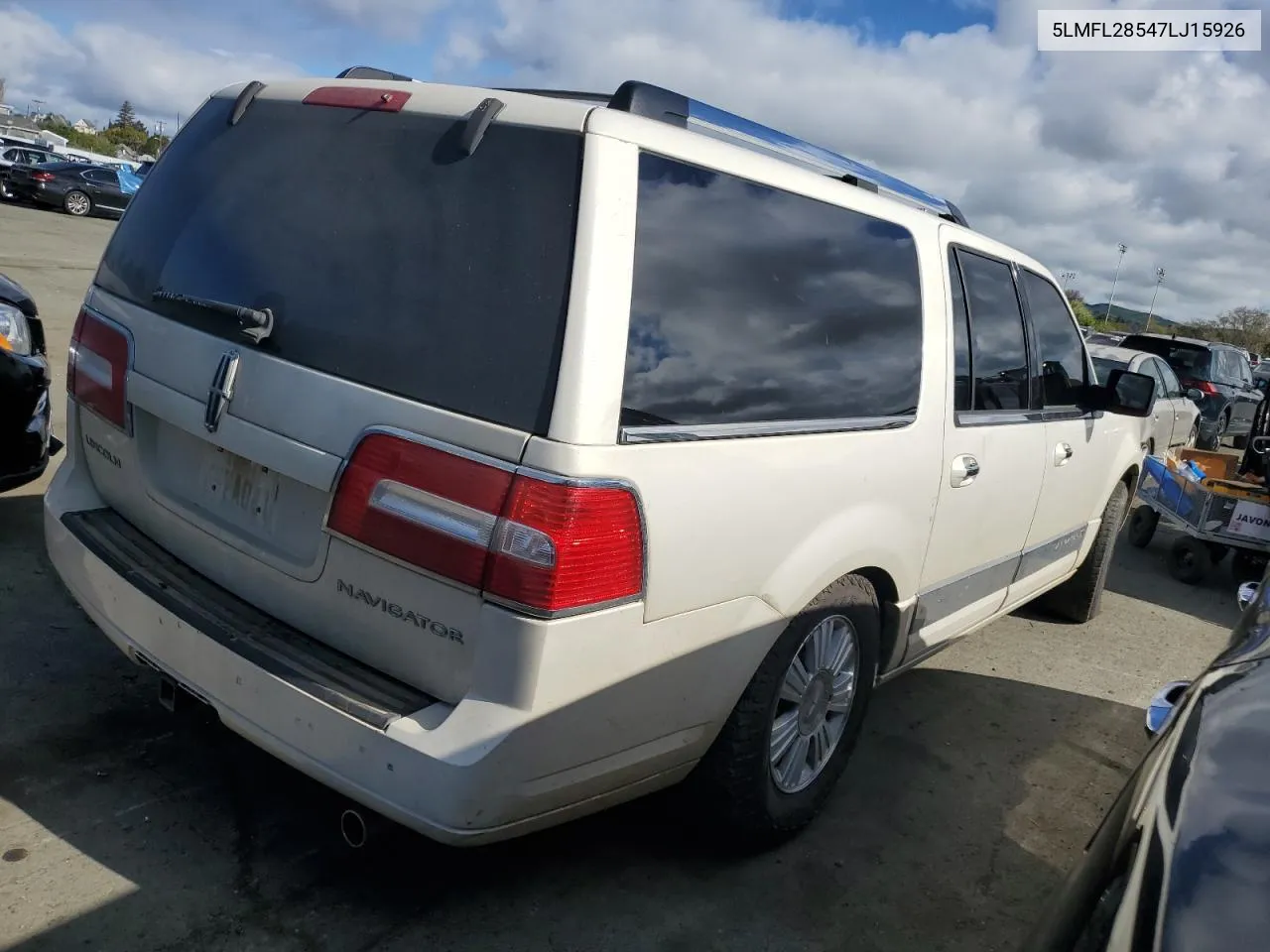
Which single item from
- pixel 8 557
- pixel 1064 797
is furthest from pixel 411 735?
pixel 8 557

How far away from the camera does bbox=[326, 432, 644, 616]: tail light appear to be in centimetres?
213

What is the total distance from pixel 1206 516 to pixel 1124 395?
3.14m

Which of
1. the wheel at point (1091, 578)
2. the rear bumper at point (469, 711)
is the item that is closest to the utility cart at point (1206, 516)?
the wheel at point (1091, 578)

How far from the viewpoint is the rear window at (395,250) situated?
2.22 meters

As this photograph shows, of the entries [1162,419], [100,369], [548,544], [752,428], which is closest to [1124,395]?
[752,428]

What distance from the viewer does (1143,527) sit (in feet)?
27.3

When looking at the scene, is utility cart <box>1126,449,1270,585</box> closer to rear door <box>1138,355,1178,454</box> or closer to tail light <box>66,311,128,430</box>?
rear door <box>1138,355,1178,454</box>

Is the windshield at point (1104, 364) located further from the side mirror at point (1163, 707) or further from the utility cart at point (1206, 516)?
the side mirror at point (1163, 707)

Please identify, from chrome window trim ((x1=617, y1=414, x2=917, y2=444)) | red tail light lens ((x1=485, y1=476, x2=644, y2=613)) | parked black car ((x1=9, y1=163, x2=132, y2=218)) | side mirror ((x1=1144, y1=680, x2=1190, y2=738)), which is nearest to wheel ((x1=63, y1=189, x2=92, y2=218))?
parked black car ((x1=9, y1=163, x2=132, y2=218))

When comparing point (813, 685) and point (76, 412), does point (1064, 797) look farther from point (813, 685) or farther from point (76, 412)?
point (76, 412)

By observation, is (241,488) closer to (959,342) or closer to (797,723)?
(797,723)

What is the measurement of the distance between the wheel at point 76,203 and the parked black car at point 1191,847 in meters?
31.3

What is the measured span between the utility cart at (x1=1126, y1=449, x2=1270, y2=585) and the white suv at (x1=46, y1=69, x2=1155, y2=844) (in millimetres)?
4841

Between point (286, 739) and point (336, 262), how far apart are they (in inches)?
43.6
